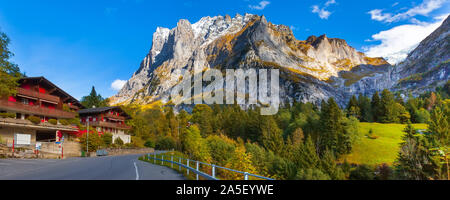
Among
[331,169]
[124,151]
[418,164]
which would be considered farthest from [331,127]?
[124,151]

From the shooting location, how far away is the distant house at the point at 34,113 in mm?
40500

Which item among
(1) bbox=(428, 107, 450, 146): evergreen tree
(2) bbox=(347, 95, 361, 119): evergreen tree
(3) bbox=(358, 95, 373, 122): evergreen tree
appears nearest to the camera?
(1) bbox=(428, 107, 450, 146): evergreen tree

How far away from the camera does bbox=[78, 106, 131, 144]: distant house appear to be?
6594cm

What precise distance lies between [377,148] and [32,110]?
7697 cm

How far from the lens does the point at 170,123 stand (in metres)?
103

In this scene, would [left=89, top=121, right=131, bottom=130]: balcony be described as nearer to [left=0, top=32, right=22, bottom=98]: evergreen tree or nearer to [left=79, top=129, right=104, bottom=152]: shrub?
[left=79, top=129, right=104, bottom=152]: shrub

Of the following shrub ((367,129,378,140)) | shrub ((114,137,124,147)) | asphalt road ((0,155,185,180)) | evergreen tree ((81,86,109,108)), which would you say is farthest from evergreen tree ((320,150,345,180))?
evergreen tree ((81,86,109,108))

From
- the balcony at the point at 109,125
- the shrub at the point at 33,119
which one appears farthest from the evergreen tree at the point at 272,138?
the shrub at the point at 33,119

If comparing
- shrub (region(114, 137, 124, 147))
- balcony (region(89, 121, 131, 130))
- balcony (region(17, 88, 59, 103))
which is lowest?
shrub (region(114, 137, 124, 147))

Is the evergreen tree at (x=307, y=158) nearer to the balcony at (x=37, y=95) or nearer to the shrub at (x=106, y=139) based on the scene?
the shrub at (x=106, y=139)

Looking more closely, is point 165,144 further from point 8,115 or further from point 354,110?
point 354,110
